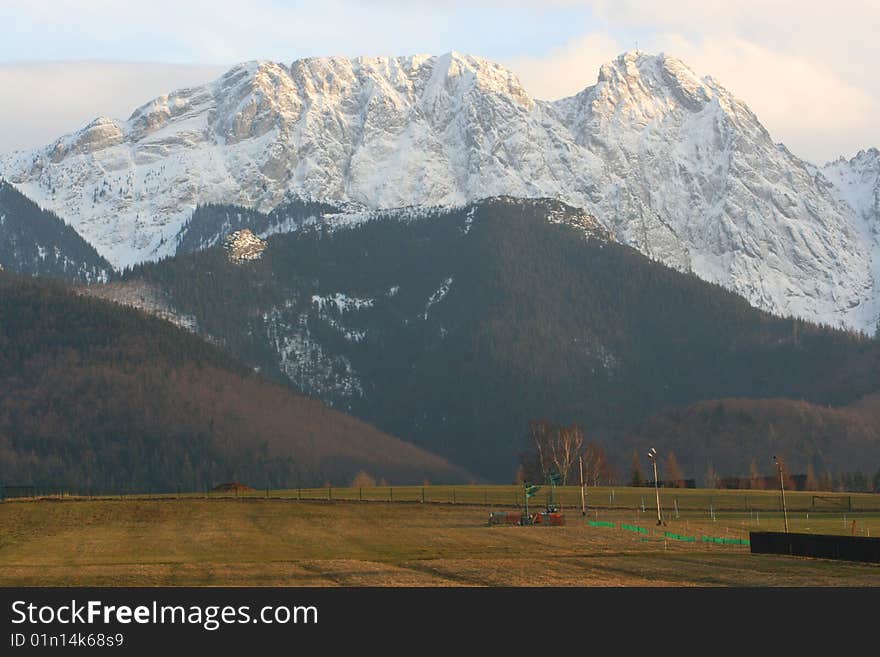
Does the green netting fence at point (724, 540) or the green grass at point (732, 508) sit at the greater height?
the green grass at point (732, 508)

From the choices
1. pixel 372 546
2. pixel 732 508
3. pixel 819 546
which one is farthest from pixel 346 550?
pixel 732 508

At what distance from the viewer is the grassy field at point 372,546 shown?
89.0m

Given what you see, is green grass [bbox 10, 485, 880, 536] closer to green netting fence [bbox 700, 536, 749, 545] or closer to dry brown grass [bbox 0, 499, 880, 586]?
dry brown grass [bbox 0, 499, 880, 586]

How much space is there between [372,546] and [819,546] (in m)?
35.5

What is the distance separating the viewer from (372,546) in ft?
393

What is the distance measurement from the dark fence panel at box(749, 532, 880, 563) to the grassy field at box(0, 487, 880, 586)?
1.60 meters

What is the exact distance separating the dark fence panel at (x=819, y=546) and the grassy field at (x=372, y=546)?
1.60 metres

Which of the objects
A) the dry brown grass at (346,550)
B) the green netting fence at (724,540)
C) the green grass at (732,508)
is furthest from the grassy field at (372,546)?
the green netting fence at (724,540)

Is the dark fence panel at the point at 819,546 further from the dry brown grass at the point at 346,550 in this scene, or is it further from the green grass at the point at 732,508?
the green grass at the point at 732,508
